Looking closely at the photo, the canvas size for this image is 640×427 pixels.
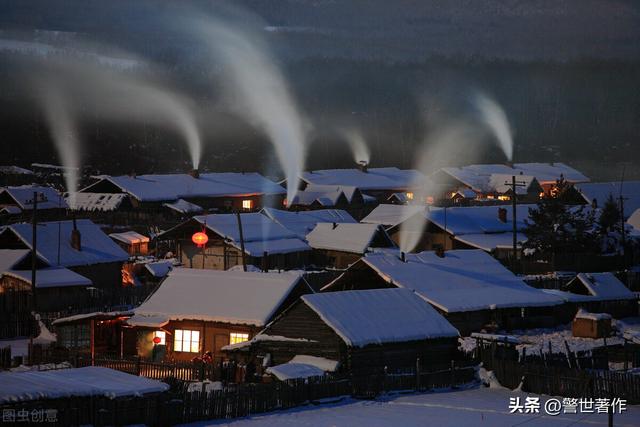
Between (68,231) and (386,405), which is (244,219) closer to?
(68,231)

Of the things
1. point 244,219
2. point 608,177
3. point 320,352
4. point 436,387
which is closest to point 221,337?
point 320,352

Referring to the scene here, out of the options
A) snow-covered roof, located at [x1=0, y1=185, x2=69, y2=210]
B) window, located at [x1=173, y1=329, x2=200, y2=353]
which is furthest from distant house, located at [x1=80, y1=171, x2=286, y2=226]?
window, located at [x1=173, y1=329, x2=200, y2=353]

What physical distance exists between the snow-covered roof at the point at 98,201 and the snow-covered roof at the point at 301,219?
18.0 metres

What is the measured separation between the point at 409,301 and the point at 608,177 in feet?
429

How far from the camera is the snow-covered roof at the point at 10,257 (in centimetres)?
4841

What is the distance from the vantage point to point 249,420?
26.4 m

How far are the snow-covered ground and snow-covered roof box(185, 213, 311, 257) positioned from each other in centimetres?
3362

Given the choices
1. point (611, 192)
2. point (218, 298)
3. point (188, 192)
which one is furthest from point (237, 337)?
point (611, 192)

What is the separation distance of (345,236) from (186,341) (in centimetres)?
3087

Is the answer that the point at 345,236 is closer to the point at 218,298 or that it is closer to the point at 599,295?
the point at 599,295

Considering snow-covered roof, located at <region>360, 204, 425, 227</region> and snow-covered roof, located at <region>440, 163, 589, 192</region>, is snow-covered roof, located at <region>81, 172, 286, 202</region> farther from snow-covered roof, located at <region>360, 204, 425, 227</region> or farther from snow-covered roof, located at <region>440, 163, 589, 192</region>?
snow-covered roof, located at <region>440, 163, 589, 192</region>

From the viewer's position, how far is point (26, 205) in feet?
275

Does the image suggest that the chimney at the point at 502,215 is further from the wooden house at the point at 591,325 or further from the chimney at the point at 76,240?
the chimney at the point at 76,240

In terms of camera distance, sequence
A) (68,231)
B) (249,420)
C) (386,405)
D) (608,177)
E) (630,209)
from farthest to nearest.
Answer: (608,177) → (630,209) → (68,231) → (386,405) → (249,420)
